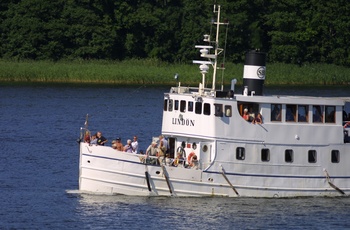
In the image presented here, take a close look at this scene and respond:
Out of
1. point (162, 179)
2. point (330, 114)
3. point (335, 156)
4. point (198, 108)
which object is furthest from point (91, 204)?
point (330, 114)

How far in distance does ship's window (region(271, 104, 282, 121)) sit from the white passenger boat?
0.11ft

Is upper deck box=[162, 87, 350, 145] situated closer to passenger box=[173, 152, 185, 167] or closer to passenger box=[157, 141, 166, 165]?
→ passenger box=[157, 141, 166, 165]

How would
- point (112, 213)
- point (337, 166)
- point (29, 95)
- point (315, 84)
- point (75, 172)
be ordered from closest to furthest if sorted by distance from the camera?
1. point (112, 213)
2. point (337, 166)
3. point (75, 172)
4. point (29, 95)
5. point (315, 84)

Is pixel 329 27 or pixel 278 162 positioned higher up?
pixel 329 27

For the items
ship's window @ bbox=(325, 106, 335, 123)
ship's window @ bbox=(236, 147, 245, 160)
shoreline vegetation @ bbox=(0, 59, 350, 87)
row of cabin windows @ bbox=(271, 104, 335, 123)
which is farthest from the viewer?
shoreline vegetation @ bbox=(0, 59, 350, 87)

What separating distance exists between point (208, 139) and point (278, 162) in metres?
2.65

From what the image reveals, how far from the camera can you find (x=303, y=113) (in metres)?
40.7

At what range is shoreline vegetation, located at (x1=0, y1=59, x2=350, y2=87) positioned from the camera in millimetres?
88750

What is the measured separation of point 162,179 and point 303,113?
5.61 m

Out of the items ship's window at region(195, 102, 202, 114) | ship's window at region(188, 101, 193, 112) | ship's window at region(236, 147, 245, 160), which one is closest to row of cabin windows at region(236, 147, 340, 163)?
ship's window at region(236, 147, 245, 160)

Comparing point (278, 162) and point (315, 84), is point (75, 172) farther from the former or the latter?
point (315, 84)

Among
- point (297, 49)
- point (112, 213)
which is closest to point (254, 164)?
point (112, 213)

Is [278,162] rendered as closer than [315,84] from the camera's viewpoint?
Yes

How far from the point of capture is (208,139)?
39656 millimetres
